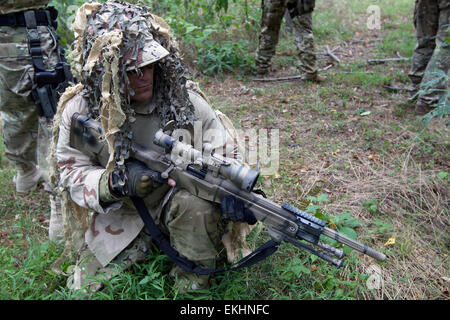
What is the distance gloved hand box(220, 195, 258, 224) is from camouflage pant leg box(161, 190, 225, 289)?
15cm

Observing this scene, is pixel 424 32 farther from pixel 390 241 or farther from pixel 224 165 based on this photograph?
pixel 224 165

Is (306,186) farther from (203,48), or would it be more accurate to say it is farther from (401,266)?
(203,48)

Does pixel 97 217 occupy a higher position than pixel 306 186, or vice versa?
pixel 97 217

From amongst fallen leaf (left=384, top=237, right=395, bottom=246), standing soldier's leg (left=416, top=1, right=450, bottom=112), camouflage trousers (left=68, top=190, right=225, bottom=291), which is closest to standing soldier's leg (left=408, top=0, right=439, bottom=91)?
standing soldier's leg (left=416, top=1, right=450, bottom=112)

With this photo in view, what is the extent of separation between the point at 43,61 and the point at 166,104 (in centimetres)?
159

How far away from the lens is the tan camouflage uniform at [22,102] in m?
3.25

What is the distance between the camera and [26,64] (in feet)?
11.0

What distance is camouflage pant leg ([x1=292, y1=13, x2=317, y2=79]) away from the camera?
19.4ft

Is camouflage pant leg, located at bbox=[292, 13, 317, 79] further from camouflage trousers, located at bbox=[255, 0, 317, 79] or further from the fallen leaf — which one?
the fallen leaf

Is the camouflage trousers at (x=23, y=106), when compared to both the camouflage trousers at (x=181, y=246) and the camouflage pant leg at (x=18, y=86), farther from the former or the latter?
the camouflage trousers at (x=181, y=246)

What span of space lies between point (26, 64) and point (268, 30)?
4.08m

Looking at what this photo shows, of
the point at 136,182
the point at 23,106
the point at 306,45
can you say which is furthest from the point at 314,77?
the point at 136,182

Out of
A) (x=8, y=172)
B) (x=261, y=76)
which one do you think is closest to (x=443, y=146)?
(x=261, y=76)
